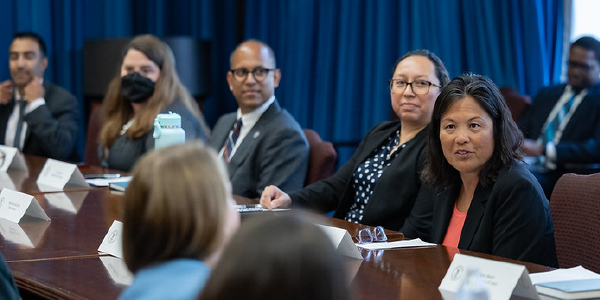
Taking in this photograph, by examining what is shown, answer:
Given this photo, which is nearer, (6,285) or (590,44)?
(6,285)

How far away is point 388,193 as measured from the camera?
9.71 ft

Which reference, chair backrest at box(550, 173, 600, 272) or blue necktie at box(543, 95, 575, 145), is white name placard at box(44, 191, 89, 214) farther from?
blue necktie at box(543, 95, 575, 145)

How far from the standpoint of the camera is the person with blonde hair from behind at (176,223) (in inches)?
43.5

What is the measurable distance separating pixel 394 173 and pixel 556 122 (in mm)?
1908

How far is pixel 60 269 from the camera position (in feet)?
6.23

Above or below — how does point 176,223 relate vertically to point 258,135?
above

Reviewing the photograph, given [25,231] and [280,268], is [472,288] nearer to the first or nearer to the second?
[280,268]

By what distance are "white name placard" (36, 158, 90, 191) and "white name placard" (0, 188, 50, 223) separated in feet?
2.06

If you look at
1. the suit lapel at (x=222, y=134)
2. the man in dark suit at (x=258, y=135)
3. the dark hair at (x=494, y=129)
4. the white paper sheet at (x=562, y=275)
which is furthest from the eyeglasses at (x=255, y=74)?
the white paper sheet at (x=562, y=275)

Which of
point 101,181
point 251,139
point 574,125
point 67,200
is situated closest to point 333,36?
point 574,125

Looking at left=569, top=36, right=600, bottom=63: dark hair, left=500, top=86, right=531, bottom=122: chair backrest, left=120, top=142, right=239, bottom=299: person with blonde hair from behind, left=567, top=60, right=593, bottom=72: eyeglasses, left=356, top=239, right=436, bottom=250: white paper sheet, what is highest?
left=569, top=36, right=600, bottom=63: dark hair

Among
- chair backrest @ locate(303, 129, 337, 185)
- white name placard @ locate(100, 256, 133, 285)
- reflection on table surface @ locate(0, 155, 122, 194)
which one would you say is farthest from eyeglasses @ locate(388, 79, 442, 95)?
white name placard @ locate(100, 256, 133, 285)

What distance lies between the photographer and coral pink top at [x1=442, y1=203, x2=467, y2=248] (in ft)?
8.09

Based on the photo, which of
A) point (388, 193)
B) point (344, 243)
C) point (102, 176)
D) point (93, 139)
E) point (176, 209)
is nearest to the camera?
point (176, 209)
